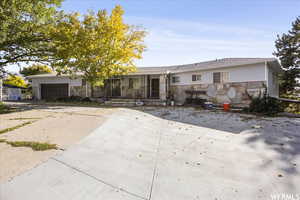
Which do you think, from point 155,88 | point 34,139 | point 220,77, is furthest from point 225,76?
point 34,139

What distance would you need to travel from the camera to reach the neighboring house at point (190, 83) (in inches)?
372

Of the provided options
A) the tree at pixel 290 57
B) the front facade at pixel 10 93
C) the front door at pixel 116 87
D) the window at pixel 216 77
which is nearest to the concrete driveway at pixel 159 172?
the window at pixel 216 77

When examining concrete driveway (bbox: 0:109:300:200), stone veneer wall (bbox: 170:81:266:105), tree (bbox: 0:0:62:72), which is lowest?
concrete driveway (bbox: 0:109:300:200)

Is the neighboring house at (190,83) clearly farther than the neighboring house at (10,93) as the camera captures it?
No

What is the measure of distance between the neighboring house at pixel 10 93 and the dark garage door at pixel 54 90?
221 inches

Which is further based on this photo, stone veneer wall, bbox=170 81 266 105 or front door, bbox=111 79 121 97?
front door, bbox=111 79 121 97

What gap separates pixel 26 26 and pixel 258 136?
10543 mm

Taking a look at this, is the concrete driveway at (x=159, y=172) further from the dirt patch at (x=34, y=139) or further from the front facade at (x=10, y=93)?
the front facade at (x=10, y=93)

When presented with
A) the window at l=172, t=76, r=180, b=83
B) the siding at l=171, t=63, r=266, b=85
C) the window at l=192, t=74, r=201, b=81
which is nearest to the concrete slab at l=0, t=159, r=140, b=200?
the siding at l=171, t=63, r=266, b=85

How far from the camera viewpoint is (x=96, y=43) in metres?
9.78

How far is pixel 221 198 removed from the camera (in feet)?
6.31

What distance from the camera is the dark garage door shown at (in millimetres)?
15742

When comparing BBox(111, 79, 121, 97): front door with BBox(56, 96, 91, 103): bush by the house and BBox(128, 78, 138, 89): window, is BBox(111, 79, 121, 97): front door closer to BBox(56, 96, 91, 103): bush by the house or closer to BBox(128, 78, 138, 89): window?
BBox(128, 78, 138, 89): window

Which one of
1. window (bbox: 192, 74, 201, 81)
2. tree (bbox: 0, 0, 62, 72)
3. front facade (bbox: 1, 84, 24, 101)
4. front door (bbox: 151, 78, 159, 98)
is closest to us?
tree (bbox: 0, 0, 62, 72)
